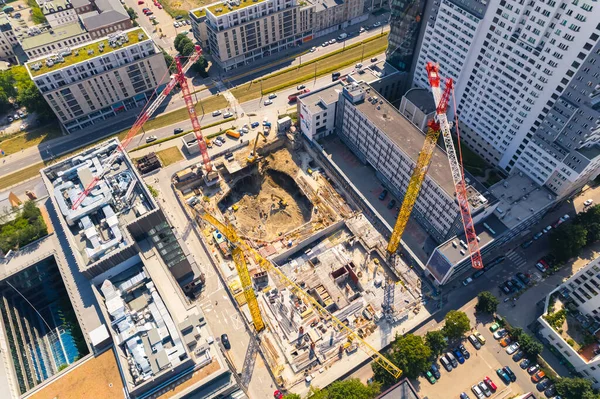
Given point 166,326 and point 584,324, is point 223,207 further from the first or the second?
point 584,324

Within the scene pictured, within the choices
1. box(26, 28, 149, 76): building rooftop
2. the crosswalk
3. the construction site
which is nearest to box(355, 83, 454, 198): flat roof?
the construction site

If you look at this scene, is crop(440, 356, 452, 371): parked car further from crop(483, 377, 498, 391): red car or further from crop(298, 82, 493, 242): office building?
crop(298, 82, 493, 242): office building

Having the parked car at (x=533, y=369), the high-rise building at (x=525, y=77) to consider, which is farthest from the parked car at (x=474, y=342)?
the high-rise building at (x=525, y=77)

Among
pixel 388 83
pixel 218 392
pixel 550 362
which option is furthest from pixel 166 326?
pixel 388 83

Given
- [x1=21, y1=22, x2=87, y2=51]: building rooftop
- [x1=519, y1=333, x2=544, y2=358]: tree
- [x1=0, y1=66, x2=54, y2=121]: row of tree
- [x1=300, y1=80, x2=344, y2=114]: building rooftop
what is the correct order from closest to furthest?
[x1=519, y1=333, x2=544, y2=358]: tree
[x1=300, y1=80, x2=344, y2=114]: building rooftop
[x1=0, y1=66, x2=54, y2=121]: row of tree
[x1=21, y1=22, x2=87, y2=51]: building rooftop

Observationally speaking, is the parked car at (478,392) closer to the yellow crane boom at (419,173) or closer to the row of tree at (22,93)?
the yellow crane boom at (419,173)

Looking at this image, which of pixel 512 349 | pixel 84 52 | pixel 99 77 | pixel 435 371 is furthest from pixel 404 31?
pixel 84 52

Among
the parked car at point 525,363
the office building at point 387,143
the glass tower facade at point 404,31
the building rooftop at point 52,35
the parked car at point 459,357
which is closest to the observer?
the parked car at point 525,363
